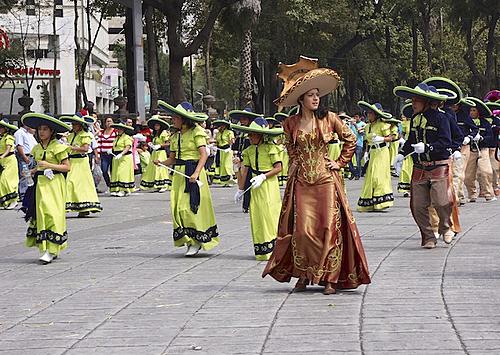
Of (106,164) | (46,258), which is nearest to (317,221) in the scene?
(46,258)

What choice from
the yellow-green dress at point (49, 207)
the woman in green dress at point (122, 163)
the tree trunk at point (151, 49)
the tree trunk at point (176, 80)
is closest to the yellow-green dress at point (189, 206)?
the yellow-green dress at point (49, 207)

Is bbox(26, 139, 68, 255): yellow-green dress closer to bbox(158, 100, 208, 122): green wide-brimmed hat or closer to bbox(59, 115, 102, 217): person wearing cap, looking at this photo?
bbox(158, 100, 208, 122): green wide-brimmed hat

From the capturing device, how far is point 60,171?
12.9 metres

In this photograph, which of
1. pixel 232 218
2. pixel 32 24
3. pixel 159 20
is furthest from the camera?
pixel 32 24

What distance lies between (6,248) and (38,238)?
202 centimetres

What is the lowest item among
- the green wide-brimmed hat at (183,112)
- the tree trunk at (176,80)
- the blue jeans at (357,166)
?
the blue jeans at (357,166)

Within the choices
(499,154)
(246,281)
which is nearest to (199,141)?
(246,281)

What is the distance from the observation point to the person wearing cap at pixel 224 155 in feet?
93.0

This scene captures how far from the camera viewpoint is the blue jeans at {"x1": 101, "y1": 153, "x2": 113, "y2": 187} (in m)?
25.6

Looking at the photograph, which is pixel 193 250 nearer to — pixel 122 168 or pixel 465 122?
pixel 465 122

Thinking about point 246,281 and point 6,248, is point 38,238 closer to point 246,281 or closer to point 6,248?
point 6,248

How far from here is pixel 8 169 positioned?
2169 centimetres

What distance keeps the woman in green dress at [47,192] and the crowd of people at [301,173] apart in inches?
0.5

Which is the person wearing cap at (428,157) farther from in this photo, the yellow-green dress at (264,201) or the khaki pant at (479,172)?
the khaki pant at (479,172)
